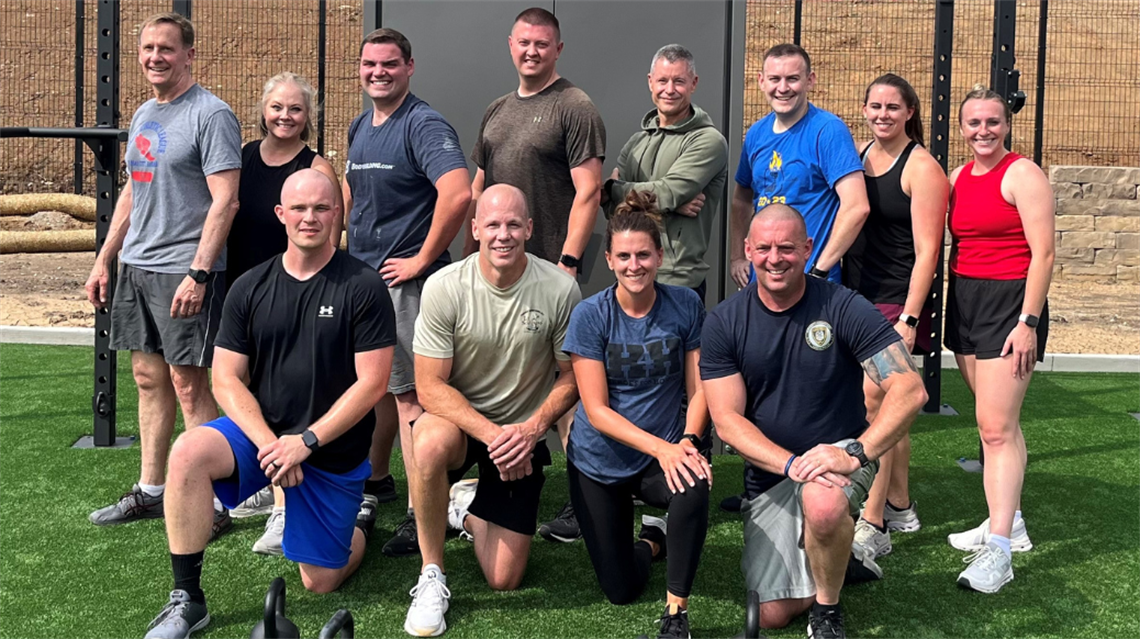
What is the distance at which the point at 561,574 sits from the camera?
3645 mm

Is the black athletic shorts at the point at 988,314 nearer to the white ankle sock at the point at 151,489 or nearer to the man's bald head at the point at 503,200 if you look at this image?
the man's bald head at the point at 503,200

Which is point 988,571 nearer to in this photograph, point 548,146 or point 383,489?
point 548,146

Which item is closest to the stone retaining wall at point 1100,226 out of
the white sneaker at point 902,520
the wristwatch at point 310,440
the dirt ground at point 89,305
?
the dirt ground at point 89,305

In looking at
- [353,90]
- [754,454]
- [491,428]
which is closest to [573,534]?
[491,428]

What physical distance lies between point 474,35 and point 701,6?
108 cm

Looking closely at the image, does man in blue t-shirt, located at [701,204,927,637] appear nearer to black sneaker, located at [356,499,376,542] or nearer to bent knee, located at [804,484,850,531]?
bent knee, located at [804,484,850,531]

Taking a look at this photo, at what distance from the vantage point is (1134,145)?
1628cm

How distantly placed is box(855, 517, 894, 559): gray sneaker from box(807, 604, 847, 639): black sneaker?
730mm

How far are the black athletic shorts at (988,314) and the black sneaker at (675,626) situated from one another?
4.82ft

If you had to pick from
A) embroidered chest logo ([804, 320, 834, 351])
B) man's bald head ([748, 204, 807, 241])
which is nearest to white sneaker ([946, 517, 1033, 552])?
embroidered chest logo ([804, 320, 834, 351])

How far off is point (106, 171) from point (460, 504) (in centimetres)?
237

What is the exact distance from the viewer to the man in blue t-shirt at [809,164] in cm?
379

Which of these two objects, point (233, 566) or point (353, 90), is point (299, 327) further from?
point (353, 90)

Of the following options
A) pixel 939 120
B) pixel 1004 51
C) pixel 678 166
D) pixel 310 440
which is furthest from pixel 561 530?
pixel 939 120
